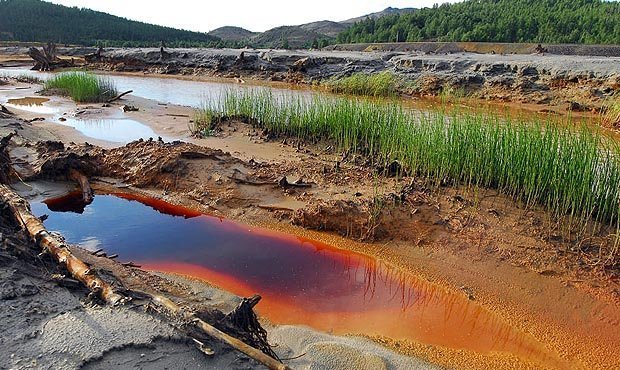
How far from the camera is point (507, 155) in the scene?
15.8ft

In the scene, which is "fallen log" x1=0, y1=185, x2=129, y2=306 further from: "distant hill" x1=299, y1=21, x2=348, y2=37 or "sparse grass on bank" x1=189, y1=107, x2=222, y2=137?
"distant hill" x1=299, y1=21, x2=348, y2=37

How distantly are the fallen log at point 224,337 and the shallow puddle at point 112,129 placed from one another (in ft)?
21.3

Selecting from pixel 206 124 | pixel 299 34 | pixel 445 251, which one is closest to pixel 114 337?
pixel 445 251

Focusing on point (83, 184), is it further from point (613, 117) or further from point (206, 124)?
point (613, 117)

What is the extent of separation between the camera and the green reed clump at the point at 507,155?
169 inches

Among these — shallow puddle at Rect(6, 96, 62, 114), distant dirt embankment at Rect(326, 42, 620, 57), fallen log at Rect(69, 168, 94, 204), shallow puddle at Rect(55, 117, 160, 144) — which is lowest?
fallen log at Rect(69, 168, 94, 204)

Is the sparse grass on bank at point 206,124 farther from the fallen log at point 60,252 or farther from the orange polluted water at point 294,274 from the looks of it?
the fallen log at point 60,252

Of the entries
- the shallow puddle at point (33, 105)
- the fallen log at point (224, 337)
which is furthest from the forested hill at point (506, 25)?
the fallen log at point (224, 337)

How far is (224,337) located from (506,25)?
118 feet

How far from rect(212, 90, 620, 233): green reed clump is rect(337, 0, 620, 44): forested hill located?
87.7ft

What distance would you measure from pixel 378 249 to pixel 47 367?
3.02 m

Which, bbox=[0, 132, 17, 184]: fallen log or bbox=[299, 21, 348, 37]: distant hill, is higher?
bbox=[299, 21, 348, 37]: distant hill

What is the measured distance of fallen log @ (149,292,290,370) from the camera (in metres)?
2.14

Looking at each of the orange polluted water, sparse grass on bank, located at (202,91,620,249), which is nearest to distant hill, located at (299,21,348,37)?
sparse grass on bank, located at (202,91,620,249)
